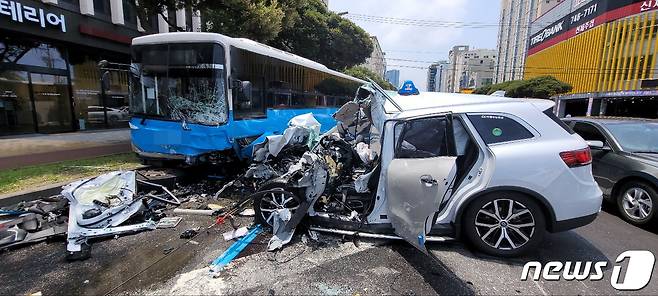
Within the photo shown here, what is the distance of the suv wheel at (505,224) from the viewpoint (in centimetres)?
350

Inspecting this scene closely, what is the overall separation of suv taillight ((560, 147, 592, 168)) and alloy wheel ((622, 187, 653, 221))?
78.1 inches

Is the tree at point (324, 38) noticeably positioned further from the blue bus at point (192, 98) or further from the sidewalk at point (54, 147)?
the blue bus at point (192, 98)

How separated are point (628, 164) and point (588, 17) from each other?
1695 inches

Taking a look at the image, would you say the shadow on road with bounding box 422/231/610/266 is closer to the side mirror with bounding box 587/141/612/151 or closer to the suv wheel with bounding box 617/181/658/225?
the suv wheel with bounding box 617/181/658/225

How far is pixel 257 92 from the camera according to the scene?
739cm

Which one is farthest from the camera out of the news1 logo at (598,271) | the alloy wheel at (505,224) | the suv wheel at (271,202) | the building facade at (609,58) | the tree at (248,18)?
the building facade at (609,58)

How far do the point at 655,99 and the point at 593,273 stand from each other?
36576mm

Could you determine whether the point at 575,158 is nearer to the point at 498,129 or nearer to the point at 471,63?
the point at 498,129

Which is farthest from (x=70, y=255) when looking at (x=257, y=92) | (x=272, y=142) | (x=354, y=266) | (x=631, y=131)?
(x=631, y=131)

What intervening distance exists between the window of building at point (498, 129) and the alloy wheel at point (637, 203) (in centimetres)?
251

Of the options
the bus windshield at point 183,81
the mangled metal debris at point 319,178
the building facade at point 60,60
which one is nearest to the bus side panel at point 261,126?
the bus windshield at point 183,81

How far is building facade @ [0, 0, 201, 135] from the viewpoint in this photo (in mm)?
11367

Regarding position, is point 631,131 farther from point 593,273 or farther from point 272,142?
point 272,142

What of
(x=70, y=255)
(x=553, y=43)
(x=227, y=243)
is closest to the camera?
(x=70, y=255)
